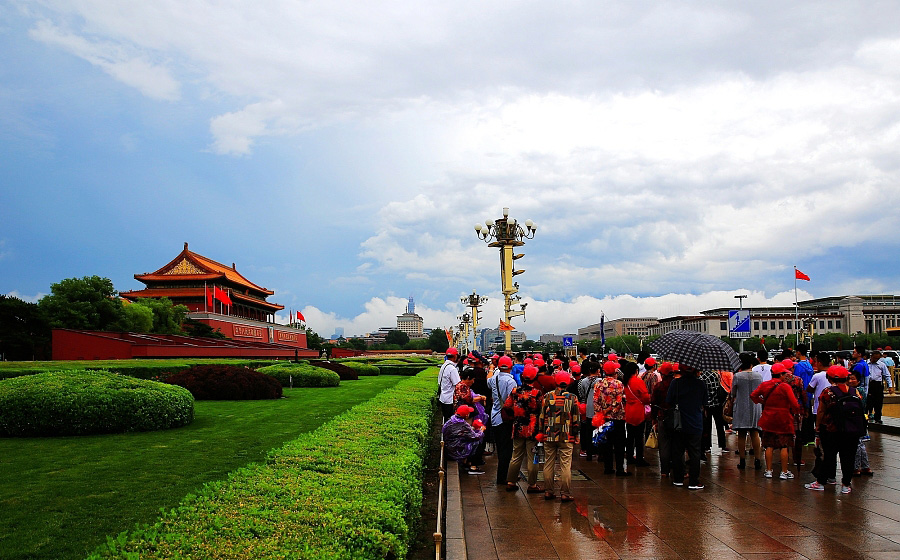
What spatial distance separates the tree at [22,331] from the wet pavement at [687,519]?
30.1 metres

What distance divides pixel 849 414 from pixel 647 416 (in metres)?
2.81

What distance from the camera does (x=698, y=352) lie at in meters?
7.72

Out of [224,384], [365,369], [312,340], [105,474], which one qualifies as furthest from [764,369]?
[312,340]

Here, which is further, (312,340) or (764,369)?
(312,340)

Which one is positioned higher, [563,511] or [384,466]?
[384,466]

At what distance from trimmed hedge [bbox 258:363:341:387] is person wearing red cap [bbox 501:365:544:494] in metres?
14.4

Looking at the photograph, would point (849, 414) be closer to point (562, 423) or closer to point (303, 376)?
point (562, 423)

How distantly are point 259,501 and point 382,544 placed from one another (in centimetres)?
115

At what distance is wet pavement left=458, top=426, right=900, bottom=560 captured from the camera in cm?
537

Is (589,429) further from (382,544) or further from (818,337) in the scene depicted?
(818,337)

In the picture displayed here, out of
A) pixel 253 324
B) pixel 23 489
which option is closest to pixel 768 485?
pixel 23 489

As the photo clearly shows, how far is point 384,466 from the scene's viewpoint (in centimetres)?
602

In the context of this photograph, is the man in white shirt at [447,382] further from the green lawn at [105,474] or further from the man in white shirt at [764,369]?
the man in white shirt at [764,369]

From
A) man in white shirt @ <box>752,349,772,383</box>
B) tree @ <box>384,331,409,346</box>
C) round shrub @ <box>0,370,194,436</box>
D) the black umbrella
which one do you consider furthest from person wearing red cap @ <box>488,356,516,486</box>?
tree @ <box>384,331,409,346</box>
